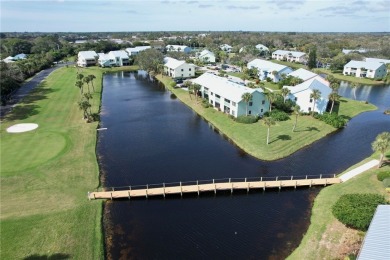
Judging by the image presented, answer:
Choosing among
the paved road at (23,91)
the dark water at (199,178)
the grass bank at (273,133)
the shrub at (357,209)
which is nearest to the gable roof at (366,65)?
the dark water at (199,178)

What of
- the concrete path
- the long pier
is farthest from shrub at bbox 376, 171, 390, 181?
the long pier

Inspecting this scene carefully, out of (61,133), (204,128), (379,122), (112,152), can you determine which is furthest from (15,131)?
(379,122)

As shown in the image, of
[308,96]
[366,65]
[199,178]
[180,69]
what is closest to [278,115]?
[308,96]

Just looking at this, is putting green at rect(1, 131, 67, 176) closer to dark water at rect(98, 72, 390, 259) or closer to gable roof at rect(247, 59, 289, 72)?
dark water at rect(98, 72, 390, 259)

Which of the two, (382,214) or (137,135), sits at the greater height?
(382,214)

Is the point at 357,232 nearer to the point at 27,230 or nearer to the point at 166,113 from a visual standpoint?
the point at 27,230

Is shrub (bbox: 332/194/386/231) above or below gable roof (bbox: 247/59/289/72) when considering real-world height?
below

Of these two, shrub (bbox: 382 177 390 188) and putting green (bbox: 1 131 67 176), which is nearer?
shrub (bbox: 382 177 390 188)
